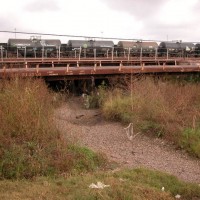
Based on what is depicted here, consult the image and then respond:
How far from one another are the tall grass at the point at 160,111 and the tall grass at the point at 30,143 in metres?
3.92

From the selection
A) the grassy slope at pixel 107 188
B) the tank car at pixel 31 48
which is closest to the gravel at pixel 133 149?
the grassy slope at pixel 107 188

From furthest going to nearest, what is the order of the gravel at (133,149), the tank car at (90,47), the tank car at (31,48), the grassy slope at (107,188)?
the tank car at (90,47) < the tank car at (31,48) < the gravel at (133,149) < the grassy slope at (107,188)

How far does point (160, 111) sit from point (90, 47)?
24.1m

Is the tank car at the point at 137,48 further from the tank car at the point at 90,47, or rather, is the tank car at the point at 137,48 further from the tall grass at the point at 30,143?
the tall grass at the point at 30,143

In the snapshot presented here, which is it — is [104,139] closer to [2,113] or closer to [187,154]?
[187,154]

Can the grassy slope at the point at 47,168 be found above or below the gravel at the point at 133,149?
above

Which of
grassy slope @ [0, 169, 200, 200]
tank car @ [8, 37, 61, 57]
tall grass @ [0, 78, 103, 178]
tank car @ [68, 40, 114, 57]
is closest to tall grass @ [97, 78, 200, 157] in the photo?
grassy slope @ [0, 169, 200, 200]

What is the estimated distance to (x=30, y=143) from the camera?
737 cm

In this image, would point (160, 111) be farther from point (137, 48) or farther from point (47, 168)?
point (137, 48)

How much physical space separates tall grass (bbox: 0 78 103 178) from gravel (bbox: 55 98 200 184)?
27.1 inches

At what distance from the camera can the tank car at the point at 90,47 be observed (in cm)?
3506

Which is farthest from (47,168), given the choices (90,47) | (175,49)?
(175,49)

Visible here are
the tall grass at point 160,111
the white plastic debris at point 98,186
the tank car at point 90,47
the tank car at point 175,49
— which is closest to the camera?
the white plastic debris at point 98,186

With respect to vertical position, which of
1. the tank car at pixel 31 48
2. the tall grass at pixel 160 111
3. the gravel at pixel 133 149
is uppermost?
the tank car at pixel 31 48
